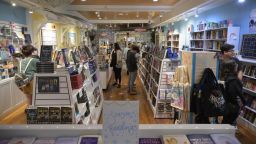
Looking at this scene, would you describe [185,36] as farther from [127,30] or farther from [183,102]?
[127,30]

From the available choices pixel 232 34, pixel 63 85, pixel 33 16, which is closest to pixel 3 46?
pixel 33 16

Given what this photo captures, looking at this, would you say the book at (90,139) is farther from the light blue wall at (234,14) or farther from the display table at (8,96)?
the light blue wall at (234,14)

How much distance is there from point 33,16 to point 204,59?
6555 millimetres

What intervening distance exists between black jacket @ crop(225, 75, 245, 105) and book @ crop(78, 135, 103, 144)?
246 centimetres

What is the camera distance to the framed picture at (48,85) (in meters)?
2.62

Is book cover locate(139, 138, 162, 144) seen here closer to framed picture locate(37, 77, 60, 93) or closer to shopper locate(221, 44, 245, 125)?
framed picture locate(37, 77, 60, 93)

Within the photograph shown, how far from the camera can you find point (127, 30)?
2020 centimetres

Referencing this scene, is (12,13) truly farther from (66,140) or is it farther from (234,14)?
(234,14)

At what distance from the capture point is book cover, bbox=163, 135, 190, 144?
1407mm

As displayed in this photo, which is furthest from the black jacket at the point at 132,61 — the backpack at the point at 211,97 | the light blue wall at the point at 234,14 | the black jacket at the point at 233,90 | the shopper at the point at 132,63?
the backpack at the point at 211,97

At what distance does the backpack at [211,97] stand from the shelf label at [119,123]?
154 centimetres

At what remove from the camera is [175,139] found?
1439 millimetres

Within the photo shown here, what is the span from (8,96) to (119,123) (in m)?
5.09

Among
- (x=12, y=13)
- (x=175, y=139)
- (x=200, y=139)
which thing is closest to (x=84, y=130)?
(x=175, y=139)
